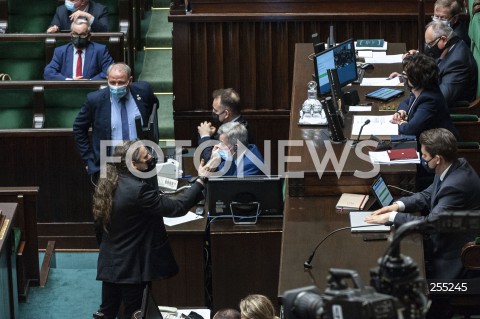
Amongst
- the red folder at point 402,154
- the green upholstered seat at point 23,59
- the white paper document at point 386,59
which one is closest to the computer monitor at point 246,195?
the red folder at point 402,154

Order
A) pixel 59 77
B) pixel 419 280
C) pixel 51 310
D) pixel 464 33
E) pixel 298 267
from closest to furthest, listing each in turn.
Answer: pixel 419 280, pixel 298 267, pixel 51 310, pixel 464 33, pixel 59 77

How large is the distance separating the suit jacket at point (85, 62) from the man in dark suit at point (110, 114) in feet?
3.14

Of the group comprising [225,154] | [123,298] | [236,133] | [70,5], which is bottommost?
[123,298]

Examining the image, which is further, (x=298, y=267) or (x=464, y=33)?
(x=464, y=33)

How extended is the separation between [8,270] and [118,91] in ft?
4.49

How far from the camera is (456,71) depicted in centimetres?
746

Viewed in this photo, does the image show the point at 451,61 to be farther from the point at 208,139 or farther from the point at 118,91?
the point at 118,91

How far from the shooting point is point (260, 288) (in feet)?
21.6

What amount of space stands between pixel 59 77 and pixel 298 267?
147 inches

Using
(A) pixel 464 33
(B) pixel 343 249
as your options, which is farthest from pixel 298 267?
(A) pixel 464 33

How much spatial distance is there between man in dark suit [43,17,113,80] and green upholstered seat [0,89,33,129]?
0.33 meters

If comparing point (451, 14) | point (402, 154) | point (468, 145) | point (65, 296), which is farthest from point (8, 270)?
point (451, 14)

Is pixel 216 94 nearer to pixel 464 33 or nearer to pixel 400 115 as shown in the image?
pixel 400 115

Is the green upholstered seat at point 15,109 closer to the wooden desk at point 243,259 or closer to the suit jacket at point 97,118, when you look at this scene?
the suit jacket at point 97,118
